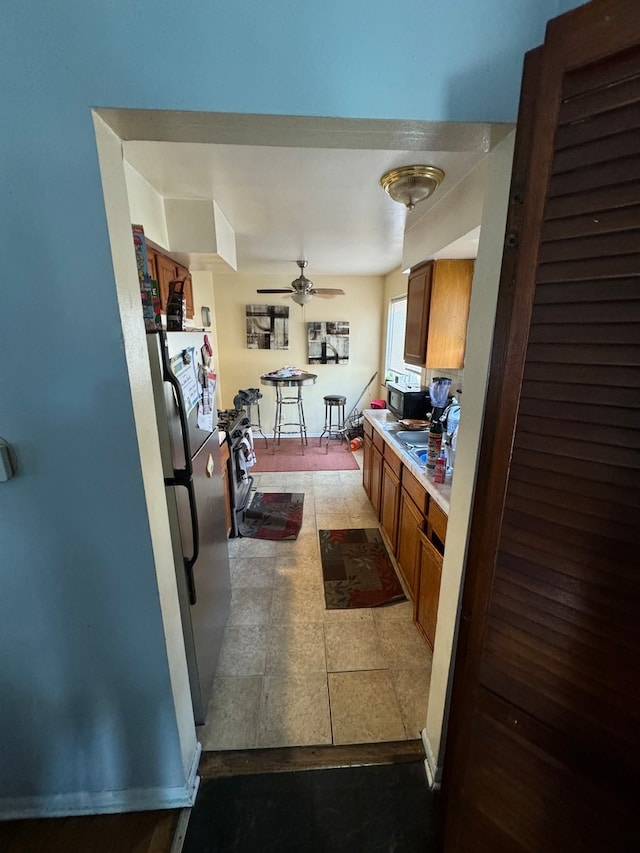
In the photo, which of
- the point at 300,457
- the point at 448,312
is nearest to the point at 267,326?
the point at 300,457

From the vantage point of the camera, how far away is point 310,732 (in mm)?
1504

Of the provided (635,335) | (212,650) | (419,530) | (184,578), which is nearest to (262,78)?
(635,335)

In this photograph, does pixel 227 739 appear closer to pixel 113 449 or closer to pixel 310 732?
pixel 310 732

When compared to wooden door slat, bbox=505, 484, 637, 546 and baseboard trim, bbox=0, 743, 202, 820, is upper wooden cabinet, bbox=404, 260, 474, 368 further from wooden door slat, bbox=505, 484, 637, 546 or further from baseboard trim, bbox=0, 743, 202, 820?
baseboard trim, bbox=0, 743, 202, 820

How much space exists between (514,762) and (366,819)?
2.78ft

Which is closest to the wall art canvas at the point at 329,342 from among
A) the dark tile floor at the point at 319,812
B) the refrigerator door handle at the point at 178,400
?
the refrigerator door handle at the point at 178,400

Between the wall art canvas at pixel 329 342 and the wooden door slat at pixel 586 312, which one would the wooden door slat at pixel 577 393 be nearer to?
the wooden door slat at pixel 586 312

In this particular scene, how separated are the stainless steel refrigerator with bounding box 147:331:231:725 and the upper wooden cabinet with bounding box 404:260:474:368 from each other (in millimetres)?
1480

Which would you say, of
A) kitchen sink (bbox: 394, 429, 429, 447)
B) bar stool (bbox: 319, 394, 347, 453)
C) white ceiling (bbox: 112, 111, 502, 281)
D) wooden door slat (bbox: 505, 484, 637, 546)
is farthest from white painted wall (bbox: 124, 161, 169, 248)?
bar stool (bbox: 319, 394, 347, 453)

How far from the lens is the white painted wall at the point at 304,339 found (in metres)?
5.11

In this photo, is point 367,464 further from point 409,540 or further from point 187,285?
point 187,285

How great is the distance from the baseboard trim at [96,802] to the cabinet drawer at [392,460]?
1.84 m

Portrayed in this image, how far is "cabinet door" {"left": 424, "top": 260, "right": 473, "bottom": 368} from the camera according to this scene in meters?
2.21

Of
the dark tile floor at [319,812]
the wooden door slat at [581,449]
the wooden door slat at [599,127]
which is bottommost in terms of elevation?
the dark tile floor at [319,812]
